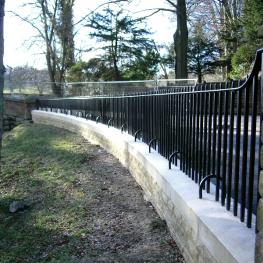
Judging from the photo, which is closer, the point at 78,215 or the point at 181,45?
the point at 78,215

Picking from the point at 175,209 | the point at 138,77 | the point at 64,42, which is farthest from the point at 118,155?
the point at 64,42

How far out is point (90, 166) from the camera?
898 centimetres

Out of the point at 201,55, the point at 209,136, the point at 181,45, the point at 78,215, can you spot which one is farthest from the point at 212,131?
the point at 201,55

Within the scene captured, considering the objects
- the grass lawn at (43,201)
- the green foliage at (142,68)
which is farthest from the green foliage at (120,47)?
the grass lawn at (43,201)

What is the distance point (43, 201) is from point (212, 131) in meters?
3.71

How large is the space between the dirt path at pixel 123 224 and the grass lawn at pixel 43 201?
0.72ft

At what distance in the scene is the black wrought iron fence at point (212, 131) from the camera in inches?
143

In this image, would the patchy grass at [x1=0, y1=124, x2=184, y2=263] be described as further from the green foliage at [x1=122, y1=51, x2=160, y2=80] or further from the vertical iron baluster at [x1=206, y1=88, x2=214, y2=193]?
the green foliage at [x1=122, y1=51, x2=160, y2=80]

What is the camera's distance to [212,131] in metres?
4.86

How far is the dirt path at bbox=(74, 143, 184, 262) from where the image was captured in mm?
4992

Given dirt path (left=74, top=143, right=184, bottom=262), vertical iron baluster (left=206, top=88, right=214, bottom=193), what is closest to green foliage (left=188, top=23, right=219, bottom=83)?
dirt path (left=74, top=143, right=184, bottom=262)

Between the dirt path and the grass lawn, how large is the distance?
22 centimetres

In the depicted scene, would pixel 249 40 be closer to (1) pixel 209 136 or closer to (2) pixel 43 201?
(2) pixel 43 201

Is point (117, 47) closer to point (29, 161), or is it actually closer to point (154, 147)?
point (29, 161)
